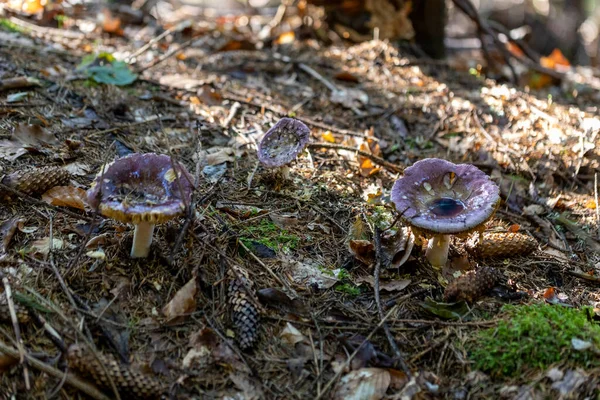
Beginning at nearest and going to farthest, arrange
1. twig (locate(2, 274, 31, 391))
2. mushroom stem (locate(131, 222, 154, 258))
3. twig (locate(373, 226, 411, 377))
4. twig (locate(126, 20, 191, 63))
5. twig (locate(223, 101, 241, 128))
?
twig (locate(2, 274, 31, 391)) → twig (locate(373, 226, 411, 377)) → mushroom stem (locate(131, 222, 154, 258)) → twig (locate(223, 101, 241, 128)) → twig (locate(126, 20, 191, 63))

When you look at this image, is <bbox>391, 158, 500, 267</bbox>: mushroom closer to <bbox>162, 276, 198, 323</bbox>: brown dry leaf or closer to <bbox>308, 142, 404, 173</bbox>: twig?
<bbox>308, 142, 404, 173</bbox>: twig

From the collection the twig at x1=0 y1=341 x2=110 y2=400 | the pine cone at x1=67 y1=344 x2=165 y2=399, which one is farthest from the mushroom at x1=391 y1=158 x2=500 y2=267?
the twig at x1=0 y1=341 x2=110 y2=400

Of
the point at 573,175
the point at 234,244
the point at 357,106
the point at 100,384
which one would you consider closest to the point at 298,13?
the point at 357,106

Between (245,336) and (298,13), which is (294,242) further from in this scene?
(298,13)

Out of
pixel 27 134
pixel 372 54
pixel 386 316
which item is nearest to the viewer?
pixel 386 316

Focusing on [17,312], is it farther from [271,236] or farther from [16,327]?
[271,236]

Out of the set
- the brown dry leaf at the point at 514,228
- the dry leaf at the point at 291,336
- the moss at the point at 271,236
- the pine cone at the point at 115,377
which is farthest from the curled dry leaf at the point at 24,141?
the brown dry leaf at the point at 514,228
